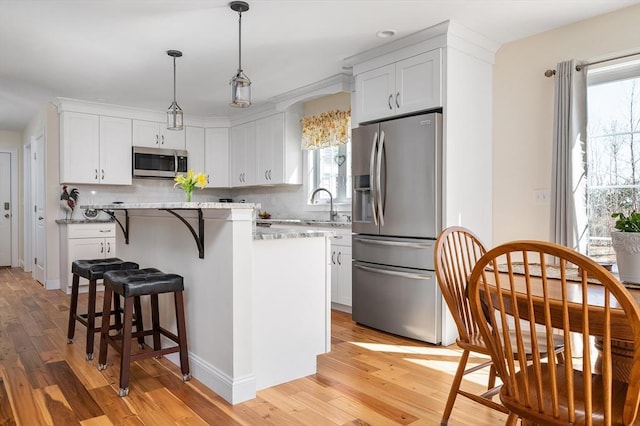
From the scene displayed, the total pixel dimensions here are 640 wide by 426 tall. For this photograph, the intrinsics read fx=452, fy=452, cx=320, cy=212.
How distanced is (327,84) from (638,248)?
140 inches

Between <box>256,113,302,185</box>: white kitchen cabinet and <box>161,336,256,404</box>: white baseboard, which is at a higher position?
<box>256,113,302,185</box>: white kitchen cabinet

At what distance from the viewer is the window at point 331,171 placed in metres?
5.00

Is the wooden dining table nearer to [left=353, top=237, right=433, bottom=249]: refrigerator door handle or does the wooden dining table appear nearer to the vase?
the vase

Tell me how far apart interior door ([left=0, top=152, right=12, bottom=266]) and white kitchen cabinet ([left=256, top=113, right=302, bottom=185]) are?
5.05 metres

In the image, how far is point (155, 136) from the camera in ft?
20.0

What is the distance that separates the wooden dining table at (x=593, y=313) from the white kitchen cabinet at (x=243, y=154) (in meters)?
4.63

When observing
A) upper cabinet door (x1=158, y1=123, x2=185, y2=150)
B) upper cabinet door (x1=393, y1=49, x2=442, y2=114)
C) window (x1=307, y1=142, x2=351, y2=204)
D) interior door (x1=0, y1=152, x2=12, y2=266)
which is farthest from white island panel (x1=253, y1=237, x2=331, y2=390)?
interior door (x1=0, y1=152, x2=12, y2=266)

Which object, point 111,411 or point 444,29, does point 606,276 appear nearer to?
point 111,411

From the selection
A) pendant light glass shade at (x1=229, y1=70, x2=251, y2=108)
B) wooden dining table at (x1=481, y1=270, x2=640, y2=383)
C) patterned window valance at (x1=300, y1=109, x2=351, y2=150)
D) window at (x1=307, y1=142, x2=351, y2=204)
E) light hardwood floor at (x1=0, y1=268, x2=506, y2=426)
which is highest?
Answer: patterned window valance at (x1=300, y1=109, x2=351, y2=150)

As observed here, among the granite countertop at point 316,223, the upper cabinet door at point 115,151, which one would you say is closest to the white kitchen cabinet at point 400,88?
the granite countertop at point 316,223

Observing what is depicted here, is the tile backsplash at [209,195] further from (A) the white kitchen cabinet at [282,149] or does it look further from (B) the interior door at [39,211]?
(B) the interior door at [39,211]

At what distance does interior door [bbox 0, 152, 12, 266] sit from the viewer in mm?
7699

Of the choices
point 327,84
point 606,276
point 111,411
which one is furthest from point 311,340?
point 327,84

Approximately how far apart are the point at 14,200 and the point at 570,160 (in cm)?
843
